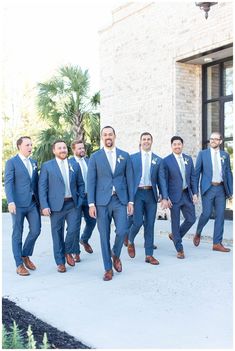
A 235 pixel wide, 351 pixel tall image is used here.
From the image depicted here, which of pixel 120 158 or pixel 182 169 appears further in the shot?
pixel 182 169

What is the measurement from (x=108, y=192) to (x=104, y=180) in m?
0.17

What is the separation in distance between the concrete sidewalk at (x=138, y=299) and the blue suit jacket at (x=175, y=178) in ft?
3.27

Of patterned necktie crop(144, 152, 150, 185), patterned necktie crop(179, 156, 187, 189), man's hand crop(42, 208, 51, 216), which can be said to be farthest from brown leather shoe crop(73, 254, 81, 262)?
patterned necktie crop(179, 156, 187, 189)

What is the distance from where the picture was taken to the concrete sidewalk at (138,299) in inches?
177

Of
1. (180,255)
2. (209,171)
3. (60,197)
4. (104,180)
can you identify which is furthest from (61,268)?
(209,171)

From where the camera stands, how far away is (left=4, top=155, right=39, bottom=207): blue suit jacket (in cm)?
705

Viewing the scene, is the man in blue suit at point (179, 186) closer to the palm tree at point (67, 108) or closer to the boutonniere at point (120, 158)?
the boutonniere at point (120, 158)

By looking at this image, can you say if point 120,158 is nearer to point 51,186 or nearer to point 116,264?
point 51,186

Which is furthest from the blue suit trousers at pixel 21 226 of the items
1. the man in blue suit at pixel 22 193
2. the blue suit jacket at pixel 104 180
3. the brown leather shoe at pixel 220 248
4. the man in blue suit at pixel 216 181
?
the brown leather shoe at pixel 220 248

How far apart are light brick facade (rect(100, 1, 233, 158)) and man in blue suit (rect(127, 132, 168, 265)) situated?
508 cm

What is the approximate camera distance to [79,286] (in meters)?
6.41

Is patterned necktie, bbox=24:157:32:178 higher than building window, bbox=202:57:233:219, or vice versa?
building window, bbox=202:57:233:219

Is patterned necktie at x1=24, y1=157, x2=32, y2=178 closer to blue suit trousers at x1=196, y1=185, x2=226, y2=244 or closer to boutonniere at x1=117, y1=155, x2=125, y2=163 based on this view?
boutonniere at x1=117, y1=155, x2=125, y2=163

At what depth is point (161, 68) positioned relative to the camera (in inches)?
552
